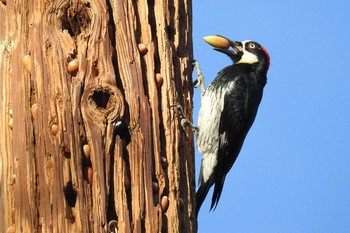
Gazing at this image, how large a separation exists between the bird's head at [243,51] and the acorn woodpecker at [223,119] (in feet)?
0.96

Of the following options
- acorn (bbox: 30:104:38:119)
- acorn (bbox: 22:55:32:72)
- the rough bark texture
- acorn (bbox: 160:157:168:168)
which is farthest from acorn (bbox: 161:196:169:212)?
acorn (bbox: 22:55:32:72)

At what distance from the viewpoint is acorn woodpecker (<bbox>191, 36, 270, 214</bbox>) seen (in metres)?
3.95

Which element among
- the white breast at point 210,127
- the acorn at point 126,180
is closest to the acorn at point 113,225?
the acorn at point 126,180

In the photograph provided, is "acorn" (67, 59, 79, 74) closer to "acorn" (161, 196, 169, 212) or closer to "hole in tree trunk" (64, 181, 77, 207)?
"hole in tree trunk" (64, 181, 77, 207)

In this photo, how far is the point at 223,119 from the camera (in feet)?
13.5

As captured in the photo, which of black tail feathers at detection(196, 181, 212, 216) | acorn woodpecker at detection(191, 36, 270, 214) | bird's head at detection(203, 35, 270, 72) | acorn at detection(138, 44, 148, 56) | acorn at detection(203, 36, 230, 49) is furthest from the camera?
bird's head at detection(203, 35, 270, 72)

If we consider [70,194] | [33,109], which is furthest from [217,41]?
[70,194]

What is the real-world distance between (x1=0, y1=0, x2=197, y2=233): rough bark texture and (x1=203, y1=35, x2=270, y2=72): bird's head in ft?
6.68

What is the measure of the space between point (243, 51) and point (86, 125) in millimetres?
2893

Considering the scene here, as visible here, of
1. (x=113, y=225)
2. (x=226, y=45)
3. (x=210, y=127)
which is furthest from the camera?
(x=226, y=45)

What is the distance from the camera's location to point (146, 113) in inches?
96.3

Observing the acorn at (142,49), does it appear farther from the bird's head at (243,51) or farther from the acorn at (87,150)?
the bird's head at (243,51)

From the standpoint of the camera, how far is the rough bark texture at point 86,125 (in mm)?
2215

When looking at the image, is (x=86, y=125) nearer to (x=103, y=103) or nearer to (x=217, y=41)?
(x=103, y=103)
